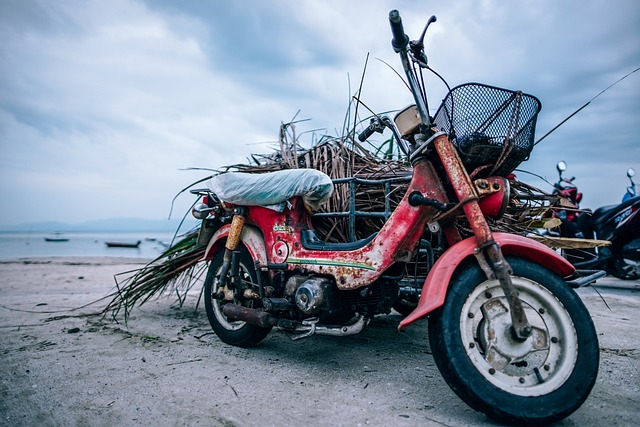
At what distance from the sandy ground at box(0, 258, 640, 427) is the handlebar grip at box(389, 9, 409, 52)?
1.73m

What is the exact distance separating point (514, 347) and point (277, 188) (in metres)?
1.64

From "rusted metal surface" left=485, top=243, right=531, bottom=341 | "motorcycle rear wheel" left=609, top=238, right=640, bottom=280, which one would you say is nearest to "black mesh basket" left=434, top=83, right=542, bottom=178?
"rusted metal surface" left=485, top=243, right=531, bottom=341

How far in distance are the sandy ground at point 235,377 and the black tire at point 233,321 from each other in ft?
0.27

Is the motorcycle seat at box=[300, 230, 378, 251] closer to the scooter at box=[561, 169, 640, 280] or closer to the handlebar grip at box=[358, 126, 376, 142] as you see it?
the handlebar grip at box=[358, 126, 376, 142]

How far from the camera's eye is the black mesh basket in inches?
69.0

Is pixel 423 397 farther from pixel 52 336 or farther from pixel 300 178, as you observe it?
pixel 52 336

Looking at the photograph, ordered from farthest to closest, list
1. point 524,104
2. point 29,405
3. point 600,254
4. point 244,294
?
point 600,254
point 244,294
point 29,405
point 524,104

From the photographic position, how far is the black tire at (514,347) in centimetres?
153

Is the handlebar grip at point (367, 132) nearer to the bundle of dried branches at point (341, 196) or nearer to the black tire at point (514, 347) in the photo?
the bundle of dried branches at point (341, 196)

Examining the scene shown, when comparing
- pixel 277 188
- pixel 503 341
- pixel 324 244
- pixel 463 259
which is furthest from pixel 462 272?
pixel 277 188

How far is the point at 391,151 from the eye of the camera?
3.63 metres

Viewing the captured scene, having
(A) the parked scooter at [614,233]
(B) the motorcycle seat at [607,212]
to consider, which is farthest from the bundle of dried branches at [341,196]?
(B) the motorcycle seat at [607,212]

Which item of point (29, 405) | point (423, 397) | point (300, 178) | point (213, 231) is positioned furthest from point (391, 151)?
point (29, 405)

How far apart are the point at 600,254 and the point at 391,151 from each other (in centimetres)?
410
